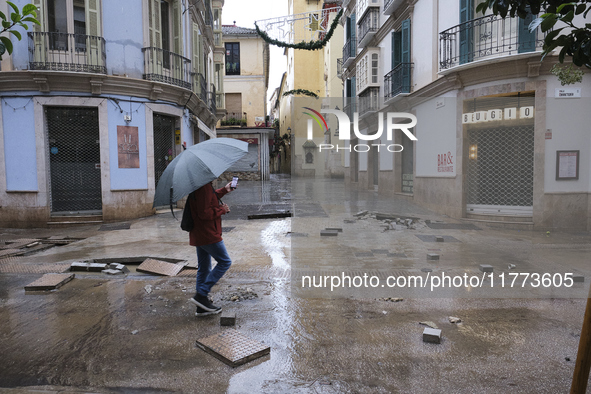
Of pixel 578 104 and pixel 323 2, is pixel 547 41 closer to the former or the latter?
pixel 578 104

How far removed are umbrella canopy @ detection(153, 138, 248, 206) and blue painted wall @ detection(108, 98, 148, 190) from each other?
8772 millimetres

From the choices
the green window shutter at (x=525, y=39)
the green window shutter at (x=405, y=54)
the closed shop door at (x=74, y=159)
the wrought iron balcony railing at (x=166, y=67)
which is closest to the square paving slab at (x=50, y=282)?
the closed shop door at (x=74, y=159)

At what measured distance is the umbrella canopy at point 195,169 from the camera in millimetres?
3768

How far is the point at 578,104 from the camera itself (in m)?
9.30

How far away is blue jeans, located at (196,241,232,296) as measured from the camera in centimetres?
421

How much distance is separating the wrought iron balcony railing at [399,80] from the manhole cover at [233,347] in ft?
33.9

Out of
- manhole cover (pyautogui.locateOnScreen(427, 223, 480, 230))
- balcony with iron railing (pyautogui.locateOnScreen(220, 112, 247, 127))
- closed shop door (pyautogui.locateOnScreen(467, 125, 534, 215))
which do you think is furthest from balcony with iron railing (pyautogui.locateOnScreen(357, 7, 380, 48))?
balcony with iron railing (pyautogui.locateOnScreen(220, 112, 247, 127))

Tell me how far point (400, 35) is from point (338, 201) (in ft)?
31.0

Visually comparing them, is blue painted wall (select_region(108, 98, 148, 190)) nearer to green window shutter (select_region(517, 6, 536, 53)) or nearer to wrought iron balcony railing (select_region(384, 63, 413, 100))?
wrought iron balcony railing (select_region(384, 63, 413, 100))

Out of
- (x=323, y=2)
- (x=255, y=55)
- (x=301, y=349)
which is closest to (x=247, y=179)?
(x=255, y=55)

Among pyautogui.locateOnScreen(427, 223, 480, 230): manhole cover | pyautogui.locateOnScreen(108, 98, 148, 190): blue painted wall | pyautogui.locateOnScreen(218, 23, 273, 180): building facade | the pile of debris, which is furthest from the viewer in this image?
pyautogui.locateOnScreen(218, 23, 273, 180): building facade

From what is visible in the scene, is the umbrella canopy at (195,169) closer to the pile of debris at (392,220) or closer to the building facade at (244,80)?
the pile of debris at (392,220)

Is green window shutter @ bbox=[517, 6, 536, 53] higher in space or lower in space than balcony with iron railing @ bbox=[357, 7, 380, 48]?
lower

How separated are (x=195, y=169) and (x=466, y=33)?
9.20 metres
